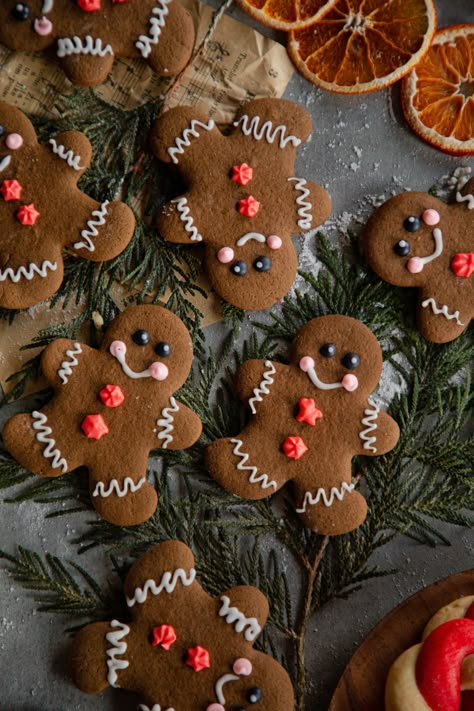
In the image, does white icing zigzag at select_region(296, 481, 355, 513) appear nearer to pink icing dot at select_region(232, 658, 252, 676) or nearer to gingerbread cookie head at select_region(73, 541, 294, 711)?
gingerbread cookie head at select_region(73, 541, 294, 711)

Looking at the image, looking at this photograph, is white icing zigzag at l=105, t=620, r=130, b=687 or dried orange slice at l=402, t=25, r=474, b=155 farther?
dried orange slice at l=402, t=25, r=474, b=155

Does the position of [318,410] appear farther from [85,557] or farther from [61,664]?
[61,664]

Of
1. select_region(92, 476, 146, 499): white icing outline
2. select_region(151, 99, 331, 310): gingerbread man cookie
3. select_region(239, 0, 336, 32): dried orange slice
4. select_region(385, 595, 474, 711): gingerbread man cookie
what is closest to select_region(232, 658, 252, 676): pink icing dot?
select_region(385, 595, 474, 711): gingerbread man cookie

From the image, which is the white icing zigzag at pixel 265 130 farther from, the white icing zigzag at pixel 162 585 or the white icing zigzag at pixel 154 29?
the white icing zigzag at pixel 162 585

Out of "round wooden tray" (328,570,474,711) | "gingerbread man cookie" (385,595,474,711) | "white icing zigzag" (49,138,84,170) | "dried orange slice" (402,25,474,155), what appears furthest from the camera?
"dried orange slice" (402,25,474,155)

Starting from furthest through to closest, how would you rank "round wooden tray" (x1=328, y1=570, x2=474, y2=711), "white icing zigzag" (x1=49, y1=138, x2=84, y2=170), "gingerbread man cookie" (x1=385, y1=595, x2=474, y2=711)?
"white icing zigzag" (x1=49, y1=138, x2=84, y2=170)
"round wooden tray" (x1=328, y1=570, x2=474, y2=711)
"gingerbread man cookie" (x1=385, y1=595, x2=474, y2=711)

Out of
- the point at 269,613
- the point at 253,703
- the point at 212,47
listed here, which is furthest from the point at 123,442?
the point at 212,47

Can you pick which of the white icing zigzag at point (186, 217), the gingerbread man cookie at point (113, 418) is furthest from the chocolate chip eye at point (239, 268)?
the gingerbread man cookie at point (113, 418)
